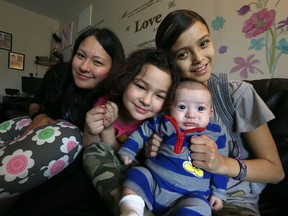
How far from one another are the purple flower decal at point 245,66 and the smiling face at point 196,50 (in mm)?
788

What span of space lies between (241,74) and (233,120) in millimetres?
878

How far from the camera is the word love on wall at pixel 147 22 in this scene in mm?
2281

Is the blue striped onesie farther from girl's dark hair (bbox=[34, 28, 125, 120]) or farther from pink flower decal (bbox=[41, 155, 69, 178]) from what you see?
girl's dark hair (bbox=[34, 28, 125, 120])

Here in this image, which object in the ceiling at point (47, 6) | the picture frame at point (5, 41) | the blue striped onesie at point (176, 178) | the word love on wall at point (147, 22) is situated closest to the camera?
the blue striped onesie at point (176, 178)

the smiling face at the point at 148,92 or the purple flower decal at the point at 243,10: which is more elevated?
the purple flower decal at the point at 243,10

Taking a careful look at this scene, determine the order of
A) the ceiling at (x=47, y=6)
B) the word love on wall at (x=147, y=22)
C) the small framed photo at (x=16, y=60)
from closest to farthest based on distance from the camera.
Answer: the word love on wall at (x=147, y=22), the ceiling at (x=47, y=6), the small framed photo at (x=16, y=60)

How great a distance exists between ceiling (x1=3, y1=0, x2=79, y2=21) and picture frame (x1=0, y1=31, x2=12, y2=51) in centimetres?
Answer: 61

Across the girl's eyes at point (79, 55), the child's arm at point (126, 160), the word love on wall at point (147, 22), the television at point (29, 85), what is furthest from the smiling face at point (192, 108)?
Answer: the television at point (29, 85)

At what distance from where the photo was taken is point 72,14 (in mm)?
4023

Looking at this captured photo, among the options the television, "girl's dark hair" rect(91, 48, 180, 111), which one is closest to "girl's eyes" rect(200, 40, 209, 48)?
"girl's dark hair" rect(91, 48, 180, 111)

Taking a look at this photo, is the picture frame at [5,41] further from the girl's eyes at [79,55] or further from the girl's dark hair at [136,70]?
the girl's dark hair at [136,70]

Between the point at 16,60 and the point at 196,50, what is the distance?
434 cm

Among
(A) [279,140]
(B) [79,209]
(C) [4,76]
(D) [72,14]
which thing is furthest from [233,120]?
(C) [4,76]

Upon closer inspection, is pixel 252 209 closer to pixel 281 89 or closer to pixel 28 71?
pixel 281 89
